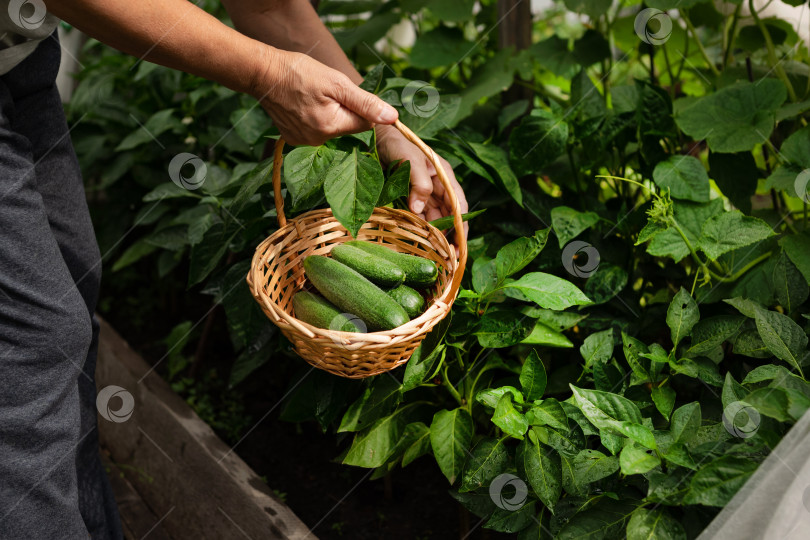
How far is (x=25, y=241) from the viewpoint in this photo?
1.05m

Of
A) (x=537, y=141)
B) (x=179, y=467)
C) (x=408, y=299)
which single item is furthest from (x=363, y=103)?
(x=179, y=467)

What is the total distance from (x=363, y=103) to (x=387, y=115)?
0.15 ft

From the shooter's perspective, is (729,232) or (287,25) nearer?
(729,232)

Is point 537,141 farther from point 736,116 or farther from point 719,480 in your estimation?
point 719,480

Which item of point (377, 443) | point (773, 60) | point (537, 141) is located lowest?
point (377, 443)

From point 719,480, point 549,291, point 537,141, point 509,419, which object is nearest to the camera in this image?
point 719,480

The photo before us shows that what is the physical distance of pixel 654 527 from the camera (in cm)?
94

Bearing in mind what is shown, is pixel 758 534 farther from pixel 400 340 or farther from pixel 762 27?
pixel 762 27

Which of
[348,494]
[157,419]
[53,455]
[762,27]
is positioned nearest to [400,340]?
[53,455]

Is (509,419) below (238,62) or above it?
below

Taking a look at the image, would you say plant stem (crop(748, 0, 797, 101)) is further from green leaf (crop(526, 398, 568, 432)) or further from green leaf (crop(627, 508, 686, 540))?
green leaf (crop(627, 508, 686, 540))

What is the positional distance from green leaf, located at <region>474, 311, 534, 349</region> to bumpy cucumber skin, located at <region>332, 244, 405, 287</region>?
0.20 m

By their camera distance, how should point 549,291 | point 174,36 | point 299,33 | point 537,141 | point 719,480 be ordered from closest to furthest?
point 719,480
point 174,36
point 549,291
point 299,33
point 537,141

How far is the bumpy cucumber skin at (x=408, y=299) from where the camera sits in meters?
1.17
